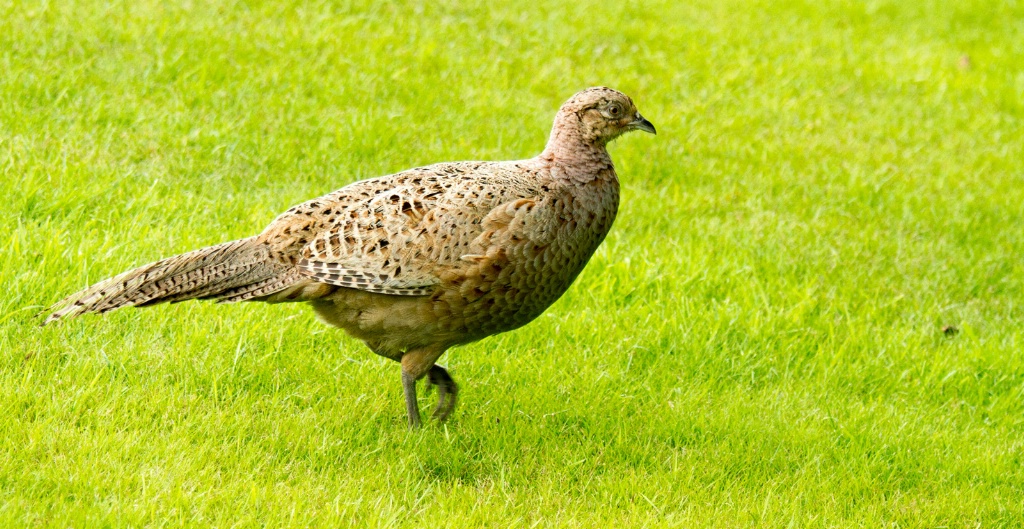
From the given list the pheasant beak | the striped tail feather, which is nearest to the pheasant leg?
the striped tail feather

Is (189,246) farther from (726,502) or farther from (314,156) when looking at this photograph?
(726,502)

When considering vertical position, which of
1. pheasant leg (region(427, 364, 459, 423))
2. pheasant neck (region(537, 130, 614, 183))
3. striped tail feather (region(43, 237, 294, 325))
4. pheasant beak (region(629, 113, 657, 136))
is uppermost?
pheasant beak (region(629, 113, 657, 136))

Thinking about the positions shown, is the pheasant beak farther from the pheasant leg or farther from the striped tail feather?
the striped tail feather

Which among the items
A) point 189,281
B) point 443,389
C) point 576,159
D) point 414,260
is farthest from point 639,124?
point 189,281

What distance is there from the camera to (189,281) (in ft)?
15.6

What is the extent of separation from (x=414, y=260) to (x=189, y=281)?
978 millimetres

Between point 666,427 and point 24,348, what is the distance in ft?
10.1

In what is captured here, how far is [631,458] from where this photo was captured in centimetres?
520

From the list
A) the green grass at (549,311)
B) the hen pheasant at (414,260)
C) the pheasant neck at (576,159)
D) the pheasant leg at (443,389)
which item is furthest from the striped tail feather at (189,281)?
the pheasant neck at (576,159)

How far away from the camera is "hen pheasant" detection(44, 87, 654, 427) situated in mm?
4754

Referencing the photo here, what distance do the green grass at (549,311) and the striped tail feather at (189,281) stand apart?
41cm

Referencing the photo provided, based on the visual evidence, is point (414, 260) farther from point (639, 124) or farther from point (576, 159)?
point (639, 124)

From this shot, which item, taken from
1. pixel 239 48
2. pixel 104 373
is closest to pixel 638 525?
pixel 104 373

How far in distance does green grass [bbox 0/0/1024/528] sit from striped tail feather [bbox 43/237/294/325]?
406mm
